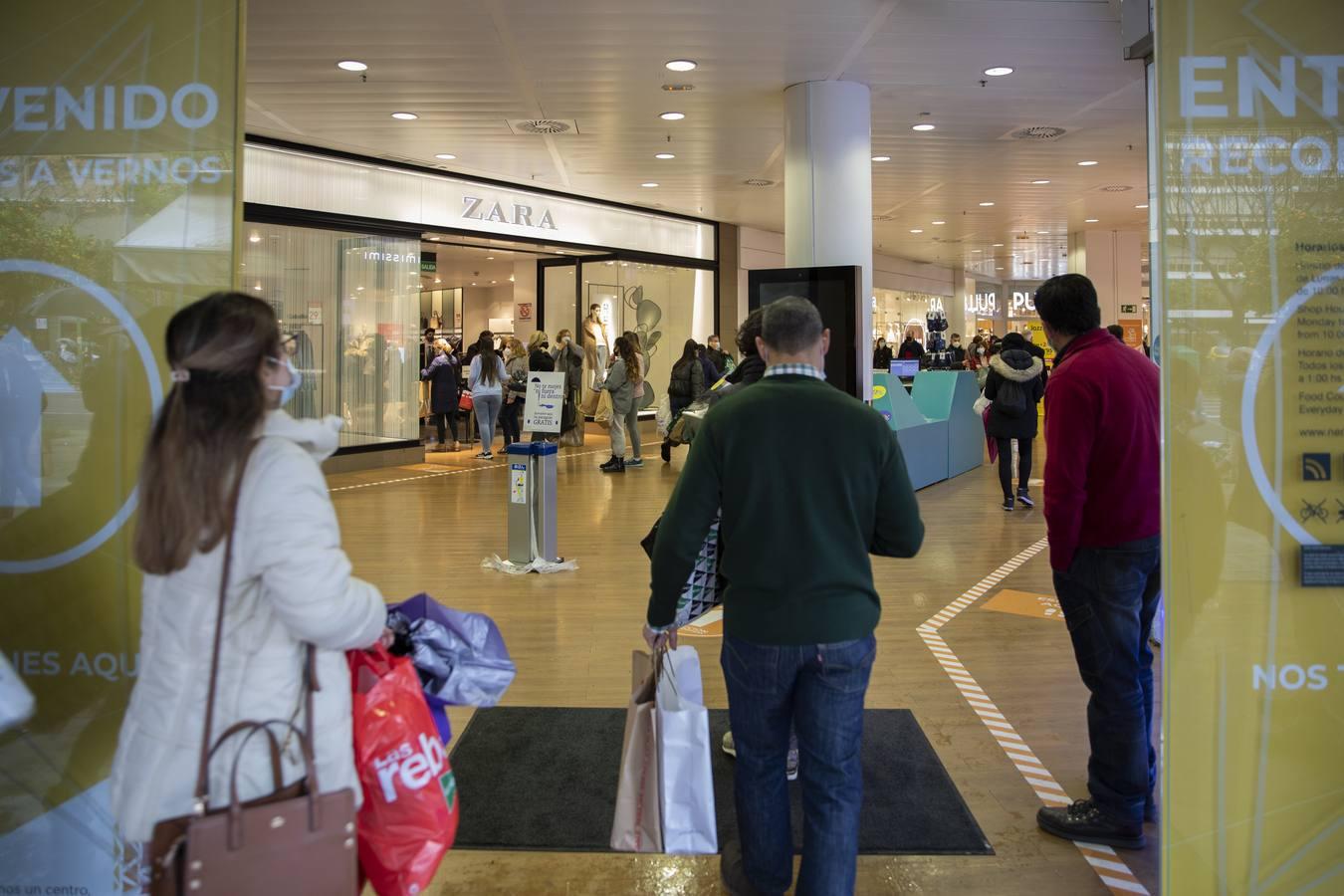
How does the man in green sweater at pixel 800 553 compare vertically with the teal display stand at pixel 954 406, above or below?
below

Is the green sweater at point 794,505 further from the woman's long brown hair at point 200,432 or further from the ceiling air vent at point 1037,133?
the ceiling air vent at point 1037,133

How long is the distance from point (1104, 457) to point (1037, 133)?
909 cm

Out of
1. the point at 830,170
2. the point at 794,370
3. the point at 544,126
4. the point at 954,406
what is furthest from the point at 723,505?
the point at 954,406

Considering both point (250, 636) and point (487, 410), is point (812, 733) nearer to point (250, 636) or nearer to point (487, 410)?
point (250, 636)

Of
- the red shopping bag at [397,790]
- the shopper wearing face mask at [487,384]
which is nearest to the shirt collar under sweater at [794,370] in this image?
the red shopping bag at [397,790]

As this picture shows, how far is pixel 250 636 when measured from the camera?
1.68m

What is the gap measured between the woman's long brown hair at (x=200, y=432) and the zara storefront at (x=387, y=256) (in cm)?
892

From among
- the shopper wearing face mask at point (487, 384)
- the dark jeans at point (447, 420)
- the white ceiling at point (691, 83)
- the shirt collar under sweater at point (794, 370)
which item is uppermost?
the white ceiling at point (691, 83)

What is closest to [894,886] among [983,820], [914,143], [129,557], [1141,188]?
[983,820]

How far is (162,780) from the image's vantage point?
65.2 inches

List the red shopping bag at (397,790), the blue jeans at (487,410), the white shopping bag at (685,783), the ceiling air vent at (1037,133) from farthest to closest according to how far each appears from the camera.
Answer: the blue jeans at (487,410) → the ceiling air vent at (1037,133) → the white shopping bag at (685,783) → the red shopping bag at (397,790)

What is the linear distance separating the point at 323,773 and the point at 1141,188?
15833mm

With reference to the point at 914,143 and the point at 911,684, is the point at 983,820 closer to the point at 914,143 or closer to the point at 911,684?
the point at 911,684

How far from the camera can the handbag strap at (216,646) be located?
1623 mm
